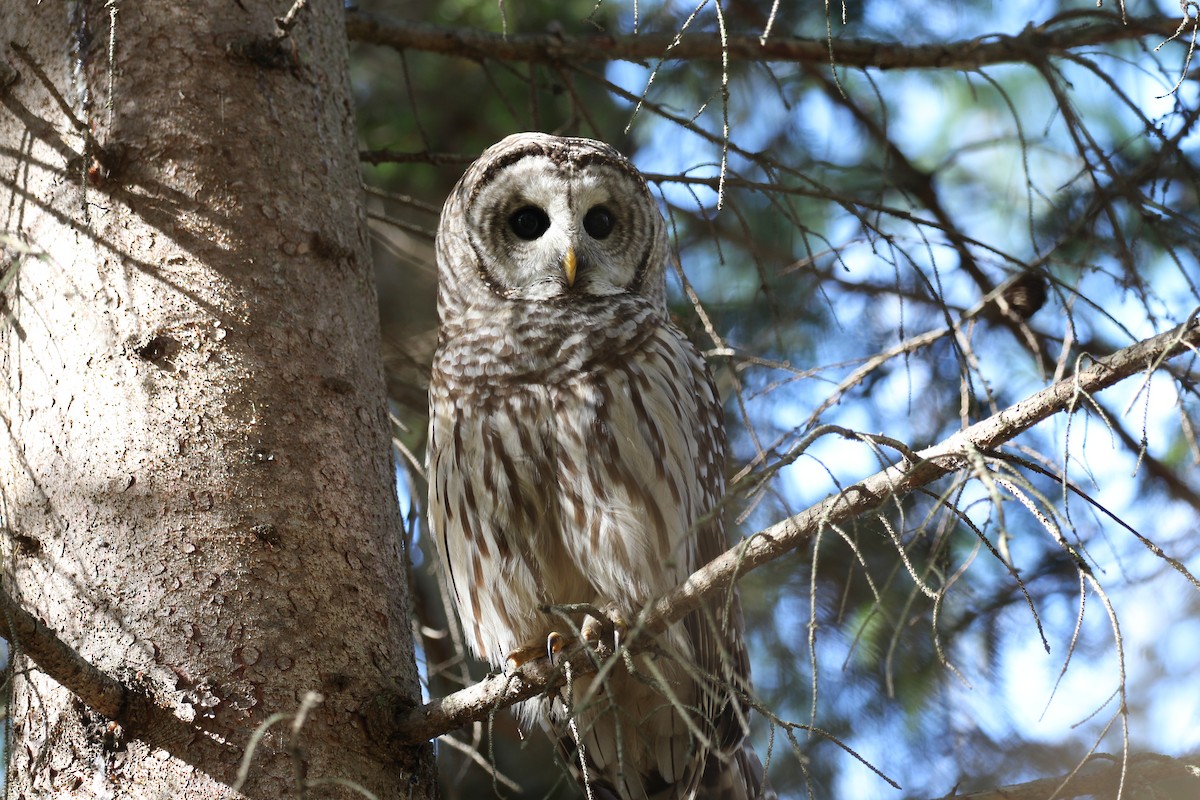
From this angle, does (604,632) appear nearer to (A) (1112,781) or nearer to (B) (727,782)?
(B) (727,782)

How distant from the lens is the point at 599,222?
137 inches

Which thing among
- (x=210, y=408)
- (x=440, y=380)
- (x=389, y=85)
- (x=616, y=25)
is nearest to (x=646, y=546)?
(x=440, y=380)

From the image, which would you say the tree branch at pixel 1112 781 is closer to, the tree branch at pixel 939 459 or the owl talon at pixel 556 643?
the tree branch at pixel 939 459

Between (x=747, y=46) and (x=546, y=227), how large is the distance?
0.75 meters

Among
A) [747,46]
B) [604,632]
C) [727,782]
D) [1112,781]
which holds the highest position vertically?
[747,46]

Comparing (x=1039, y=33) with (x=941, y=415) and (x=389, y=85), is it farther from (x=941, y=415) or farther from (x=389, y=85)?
(x=389, y=85)

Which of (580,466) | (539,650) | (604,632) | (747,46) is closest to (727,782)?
(539,650)

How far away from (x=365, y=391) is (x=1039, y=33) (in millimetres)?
2068

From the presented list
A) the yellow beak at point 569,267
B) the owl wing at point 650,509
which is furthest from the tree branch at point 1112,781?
the yellow beak at point 569,267

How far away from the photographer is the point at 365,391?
2.57 metres

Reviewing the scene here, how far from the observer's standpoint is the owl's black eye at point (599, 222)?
136 inches

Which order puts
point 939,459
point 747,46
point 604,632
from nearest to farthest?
point 939,459 → point 604,632 → point 747,46

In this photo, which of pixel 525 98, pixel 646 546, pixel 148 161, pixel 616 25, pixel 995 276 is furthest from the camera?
pixel 525 98

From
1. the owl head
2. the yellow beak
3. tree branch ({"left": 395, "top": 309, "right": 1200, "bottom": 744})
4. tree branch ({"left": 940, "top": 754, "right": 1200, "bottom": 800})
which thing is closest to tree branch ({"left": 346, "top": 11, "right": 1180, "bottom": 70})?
the owl head
